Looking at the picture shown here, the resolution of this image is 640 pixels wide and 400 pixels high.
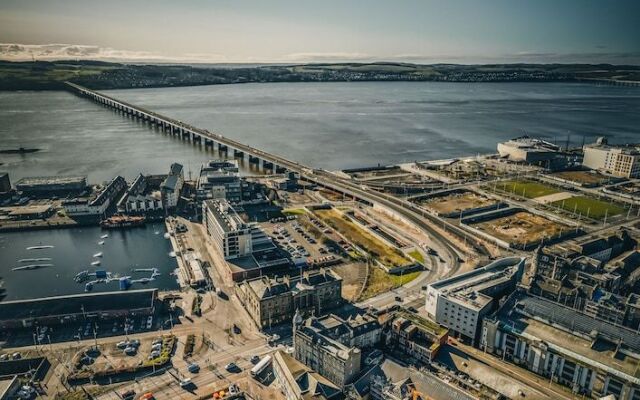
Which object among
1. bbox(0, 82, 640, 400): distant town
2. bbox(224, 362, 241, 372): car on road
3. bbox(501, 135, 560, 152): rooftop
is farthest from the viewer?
bbox(501, 135, 560, 152): rooftop

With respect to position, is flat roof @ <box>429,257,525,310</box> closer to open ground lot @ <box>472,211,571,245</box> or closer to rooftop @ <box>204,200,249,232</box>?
open ground lot @ <box>472,211,571,245</box>

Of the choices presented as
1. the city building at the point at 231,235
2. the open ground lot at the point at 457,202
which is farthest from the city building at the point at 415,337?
the open ground lot at the point at 457,202

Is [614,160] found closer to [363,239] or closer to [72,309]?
[363,239]

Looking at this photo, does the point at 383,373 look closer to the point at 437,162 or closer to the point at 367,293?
the point at 367,293

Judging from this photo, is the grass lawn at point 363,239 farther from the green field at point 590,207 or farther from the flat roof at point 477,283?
the green field at point 590,207

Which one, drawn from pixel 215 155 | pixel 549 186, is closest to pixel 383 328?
pixel 549 186

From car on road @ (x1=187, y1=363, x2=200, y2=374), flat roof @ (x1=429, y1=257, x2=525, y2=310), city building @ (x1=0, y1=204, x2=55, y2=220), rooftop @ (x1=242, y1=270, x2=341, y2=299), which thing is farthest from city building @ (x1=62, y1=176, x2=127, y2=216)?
flat roof @ (x1=429, y1=257, x2=525, y2=310)
